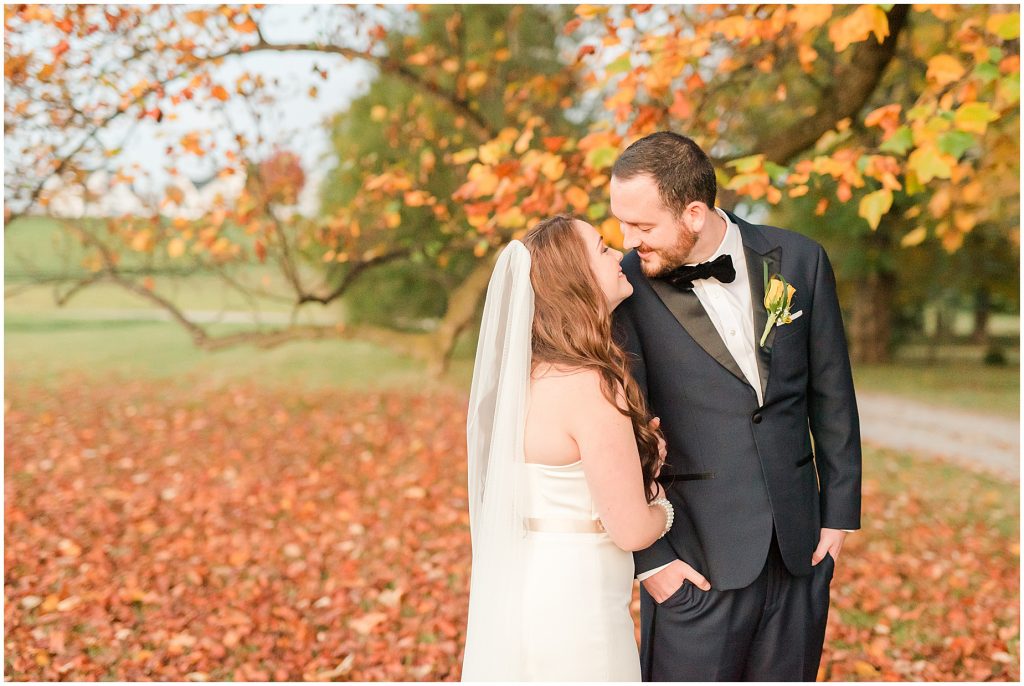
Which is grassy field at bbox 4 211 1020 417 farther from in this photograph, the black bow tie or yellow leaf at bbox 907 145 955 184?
the black bow tie

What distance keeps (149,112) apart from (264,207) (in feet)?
4.77

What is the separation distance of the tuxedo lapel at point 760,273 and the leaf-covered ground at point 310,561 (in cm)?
295

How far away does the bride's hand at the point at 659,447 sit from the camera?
8.48 feet

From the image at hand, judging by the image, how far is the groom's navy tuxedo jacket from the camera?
2631mm

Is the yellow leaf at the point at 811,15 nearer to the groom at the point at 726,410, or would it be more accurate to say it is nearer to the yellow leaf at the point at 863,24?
the yellow leaf at the point at 863,24

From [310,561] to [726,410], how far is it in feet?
16.1

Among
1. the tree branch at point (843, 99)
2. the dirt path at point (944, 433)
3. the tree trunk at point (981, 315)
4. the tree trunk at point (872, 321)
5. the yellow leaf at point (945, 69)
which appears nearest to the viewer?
the yellow leaf at point (945, 69)

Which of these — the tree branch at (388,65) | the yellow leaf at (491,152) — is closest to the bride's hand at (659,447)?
the yellow leaf at (491,152)

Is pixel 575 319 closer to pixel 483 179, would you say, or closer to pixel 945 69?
pixel 483 179

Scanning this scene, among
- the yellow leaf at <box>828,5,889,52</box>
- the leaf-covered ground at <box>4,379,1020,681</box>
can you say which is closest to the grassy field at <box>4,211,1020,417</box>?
the leaf-covered ground at <box>4,379,1020,681</box>

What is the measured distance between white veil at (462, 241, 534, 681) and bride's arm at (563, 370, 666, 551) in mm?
215

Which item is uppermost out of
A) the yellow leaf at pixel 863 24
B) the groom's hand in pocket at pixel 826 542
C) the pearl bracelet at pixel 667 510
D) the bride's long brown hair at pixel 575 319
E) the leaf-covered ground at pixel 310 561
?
the yellow leaf at pixel 863 24

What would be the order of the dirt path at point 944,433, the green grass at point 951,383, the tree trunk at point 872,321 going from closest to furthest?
1. the dirt path at point 944,433
2. the green grass at point 951,383
3. the tree trunk at point 872,321

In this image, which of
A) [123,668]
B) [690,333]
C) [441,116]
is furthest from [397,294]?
[690,333]
